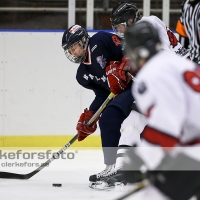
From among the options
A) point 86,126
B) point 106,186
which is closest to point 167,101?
point 106,186

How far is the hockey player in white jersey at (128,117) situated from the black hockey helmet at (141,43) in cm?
163

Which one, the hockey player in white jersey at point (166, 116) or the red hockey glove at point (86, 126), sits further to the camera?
the red hockey glove at point (86, 126)

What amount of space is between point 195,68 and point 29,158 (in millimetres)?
3393

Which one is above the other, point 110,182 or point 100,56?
point 100,56

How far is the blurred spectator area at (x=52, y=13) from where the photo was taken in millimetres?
5949

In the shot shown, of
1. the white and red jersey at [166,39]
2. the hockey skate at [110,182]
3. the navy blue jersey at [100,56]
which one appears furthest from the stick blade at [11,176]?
the white and red jersey at [166,39]

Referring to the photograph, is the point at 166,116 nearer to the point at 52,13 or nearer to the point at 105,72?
the point at 105,72

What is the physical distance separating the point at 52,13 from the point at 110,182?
270 centimetres

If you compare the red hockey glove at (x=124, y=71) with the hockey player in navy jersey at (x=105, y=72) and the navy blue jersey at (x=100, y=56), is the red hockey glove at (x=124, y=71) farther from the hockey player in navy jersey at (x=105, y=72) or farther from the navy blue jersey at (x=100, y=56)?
the navy blue jersey at (x=100, y=56)

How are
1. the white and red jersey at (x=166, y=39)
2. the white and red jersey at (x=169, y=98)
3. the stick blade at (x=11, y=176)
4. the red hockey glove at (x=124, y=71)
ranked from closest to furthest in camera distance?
1. the white and red jersey at (x=169, y=98)
2. the white and red jersey at (x=166, y=39)
3. the red hockey glove at (x=124, y=71)
4. the stick blade at (x=11, y=176)

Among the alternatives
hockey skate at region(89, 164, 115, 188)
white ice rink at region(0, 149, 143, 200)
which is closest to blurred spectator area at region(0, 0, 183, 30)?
white ice rink at region(0, 149, 143, 200)

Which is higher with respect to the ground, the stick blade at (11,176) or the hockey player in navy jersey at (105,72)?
the hockey player in navy jersey at (105,72)

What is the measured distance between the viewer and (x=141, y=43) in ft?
6.09

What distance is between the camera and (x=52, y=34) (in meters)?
5.68
